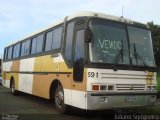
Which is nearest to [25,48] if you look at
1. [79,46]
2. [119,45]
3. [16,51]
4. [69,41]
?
[16,51]

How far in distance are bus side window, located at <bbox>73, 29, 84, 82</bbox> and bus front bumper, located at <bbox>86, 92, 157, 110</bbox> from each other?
80 centimetres

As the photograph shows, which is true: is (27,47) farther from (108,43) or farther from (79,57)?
(108,43)

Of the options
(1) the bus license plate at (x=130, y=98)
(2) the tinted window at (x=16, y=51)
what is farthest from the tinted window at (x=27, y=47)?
(1) the bus license plate at (x=130, y=98)

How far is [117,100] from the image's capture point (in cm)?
1015

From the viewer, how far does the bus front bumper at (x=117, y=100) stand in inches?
386

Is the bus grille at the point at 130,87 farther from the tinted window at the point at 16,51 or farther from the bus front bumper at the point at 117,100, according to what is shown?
the tinted window at the point at 16,51

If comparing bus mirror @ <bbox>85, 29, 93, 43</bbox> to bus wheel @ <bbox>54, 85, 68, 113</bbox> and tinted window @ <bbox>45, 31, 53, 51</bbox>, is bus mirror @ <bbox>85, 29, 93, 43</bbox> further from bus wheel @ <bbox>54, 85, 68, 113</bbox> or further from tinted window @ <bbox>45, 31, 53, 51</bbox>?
tinted window @ <bbox>45, 31, 53, 51</bbox>

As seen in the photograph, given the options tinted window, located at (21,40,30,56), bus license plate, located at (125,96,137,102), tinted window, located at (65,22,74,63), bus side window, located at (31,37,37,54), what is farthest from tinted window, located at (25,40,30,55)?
bus license plate, located at (125,96,137,102)

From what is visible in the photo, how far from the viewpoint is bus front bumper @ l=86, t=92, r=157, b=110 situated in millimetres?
9797

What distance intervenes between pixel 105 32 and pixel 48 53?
3692 millimetres

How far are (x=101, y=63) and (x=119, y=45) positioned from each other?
92 cm

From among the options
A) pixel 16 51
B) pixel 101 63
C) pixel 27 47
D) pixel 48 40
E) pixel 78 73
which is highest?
pixel 16 51

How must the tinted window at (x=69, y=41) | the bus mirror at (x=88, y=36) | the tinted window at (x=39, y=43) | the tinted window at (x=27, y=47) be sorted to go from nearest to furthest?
the bus mirror at (x=88, y=36), the tinted window at (x=69, y=41), the tinted window at (x=39, y=43), the tinted window at (x=27, y=47)

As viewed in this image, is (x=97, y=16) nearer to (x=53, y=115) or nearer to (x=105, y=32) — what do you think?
(x=105, y=32)
